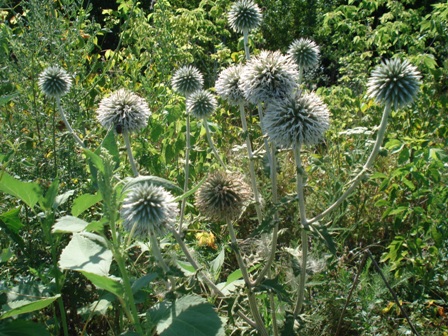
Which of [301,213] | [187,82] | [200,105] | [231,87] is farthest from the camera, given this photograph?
[187,82]

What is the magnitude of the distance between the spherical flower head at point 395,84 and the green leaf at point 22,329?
1.68 m

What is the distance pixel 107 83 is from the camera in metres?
4.41

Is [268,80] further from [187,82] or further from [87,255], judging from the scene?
[87,255]

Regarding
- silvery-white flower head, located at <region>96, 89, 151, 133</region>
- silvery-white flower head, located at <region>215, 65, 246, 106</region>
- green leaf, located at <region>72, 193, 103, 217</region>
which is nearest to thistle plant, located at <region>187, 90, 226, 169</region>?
silvery-white flower head, located at <region>215, 65, 246, 106</region>

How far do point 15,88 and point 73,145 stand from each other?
747 mm

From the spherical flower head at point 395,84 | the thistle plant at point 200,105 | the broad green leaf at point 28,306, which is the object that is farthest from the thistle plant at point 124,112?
the spherical flower head at point 395,84

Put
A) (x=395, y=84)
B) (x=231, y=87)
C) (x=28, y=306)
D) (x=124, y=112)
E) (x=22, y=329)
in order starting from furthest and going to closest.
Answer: (x=231, y=87), (x=124, y=112), (x=395, y=84), (x=22, y=329), (x=28, y=306)

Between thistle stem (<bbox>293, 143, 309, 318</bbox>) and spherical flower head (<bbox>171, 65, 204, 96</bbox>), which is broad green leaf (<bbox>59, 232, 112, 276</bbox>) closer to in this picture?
thistle stem (<bbox>293, 143, 309, 318</bbox>)

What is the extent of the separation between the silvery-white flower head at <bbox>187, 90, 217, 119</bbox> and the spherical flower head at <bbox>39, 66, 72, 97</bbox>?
0.73 meters

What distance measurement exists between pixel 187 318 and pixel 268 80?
1174 mm

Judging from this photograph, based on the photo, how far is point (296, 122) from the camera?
7.34ft

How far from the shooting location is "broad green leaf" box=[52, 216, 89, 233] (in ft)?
5.84

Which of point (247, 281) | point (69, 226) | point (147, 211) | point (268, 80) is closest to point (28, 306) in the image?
point (69, 226)

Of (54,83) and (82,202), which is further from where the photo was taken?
(54,83)
